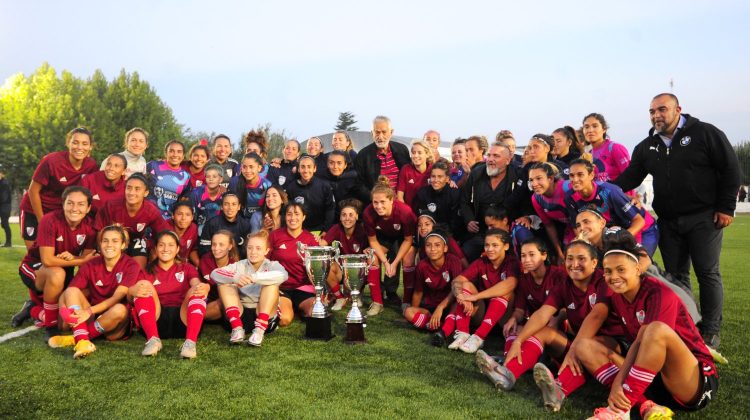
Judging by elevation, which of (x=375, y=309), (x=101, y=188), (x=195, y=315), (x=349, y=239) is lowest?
(x=375, y=309)

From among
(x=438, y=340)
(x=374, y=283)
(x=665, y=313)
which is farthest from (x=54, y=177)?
(x=665, y=313)

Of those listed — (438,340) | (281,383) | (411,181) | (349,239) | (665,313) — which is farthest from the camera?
(411,181)

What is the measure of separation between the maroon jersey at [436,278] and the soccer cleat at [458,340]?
0.71 m

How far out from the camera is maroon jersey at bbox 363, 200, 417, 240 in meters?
5.88

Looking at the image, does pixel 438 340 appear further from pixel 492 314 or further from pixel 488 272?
pixel 488 272

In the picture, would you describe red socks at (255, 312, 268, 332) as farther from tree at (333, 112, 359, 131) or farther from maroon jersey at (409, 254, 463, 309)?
tree at (333, 112, 359, 131)

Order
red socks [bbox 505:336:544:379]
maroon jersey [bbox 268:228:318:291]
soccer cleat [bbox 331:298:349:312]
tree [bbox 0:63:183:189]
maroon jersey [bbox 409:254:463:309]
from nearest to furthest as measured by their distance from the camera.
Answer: red socks [bbox 505:336:544:379]
maroon jersey [bbox 409:254:463:309]
maroon jersey [bbox 268:228:318:291]
soccer cleat [bbox 331:298:349:312]
tree [bbox 0:63:183:189]

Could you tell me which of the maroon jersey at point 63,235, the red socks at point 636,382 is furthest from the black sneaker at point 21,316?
the red socks at point 636,382

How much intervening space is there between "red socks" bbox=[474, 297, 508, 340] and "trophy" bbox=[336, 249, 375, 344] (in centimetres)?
96

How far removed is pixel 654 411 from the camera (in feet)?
9.51

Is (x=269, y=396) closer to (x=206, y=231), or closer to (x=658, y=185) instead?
(x=206, y=231)

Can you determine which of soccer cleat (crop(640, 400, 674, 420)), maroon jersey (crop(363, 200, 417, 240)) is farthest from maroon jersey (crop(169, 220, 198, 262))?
soccer cleat (crop(640, 400, 674, 420))

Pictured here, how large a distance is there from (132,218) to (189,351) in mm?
1638

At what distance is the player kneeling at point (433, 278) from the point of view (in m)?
5.23
